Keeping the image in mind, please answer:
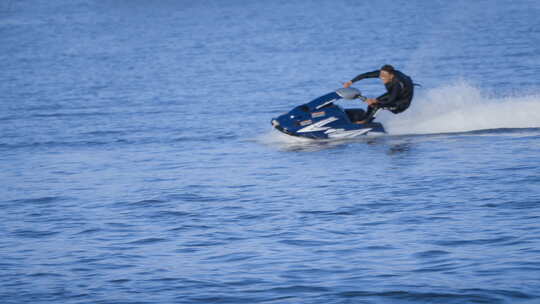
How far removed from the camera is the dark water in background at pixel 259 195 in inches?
418

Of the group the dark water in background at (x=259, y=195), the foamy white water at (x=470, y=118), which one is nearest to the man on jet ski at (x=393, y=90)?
the dark water in background at (x=259, y=195)

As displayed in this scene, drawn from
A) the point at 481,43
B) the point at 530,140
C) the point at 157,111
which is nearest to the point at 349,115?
the point at 530,140

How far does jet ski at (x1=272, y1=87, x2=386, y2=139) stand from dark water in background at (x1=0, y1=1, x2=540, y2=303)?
0.43m

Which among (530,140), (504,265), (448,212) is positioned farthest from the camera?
(530,140)

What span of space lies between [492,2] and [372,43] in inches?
2095

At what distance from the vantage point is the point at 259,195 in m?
15.7

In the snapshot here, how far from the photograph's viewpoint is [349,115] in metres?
21.5

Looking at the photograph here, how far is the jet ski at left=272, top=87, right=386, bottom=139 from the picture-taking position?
21016mm

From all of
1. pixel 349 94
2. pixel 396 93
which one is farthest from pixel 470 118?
pixel 349 94

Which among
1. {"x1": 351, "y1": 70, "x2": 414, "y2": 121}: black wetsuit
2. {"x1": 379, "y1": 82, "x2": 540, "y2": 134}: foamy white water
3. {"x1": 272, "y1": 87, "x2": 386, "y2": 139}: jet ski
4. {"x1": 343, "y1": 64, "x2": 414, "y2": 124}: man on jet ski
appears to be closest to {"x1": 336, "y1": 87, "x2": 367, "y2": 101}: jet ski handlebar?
{"x1": 272, "y1": 87, "x2": 386, "y2": 139}: jet ski

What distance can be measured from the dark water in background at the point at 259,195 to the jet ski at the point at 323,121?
17.0 inches

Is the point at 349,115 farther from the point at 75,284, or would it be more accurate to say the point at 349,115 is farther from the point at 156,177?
the point at 75,284

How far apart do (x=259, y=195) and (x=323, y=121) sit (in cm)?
569

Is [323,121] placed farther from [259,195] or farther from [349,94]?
[259,195]
